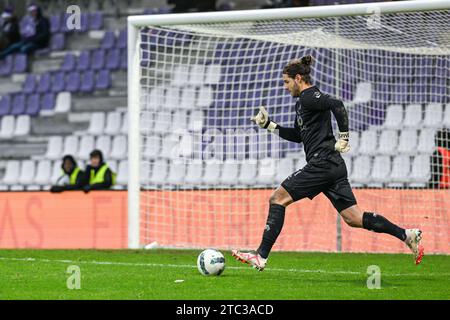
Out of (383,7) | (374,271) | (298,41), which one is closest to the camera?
(374,271)

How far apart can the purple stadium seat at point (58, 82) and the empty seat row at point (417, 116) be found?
28.8 ft

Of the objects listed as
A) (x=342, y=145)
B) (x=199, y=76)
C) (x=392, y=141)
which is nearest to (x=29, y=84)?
(x=199, y=76)

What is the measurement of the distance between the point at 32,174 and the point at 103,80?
256cm

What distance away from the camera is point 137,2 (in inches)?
963

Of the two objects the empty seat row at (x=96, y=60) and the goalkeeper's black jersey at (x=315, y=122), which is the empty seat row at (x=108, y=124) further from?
the goalkeeper's black jersey at (x=315, y=122)

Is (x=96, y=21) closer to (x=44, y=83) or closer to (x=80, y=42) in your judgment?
(x=80, y=42)

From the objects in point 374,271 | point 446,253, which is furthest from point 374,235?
point 374,271

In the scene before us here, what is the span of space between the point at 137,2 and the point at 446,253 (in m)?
11.9

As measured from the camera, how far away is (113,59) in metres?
22.8

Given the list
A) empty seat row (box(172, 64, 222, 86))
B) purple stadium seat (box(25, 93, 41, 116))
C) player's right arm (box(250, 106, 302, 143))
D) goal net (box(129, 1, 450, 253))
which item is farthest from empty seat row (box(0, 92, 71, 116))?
player's right arm (box(250, 106, 302, 143))

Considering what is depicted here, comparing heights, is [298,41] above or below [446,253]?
above

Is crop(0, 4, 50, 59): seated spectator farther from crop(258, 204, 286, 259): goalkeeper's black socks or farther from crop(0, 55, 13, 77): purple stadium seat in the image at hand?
crop(258, 204, 286, 259): goalkeeper's black socks

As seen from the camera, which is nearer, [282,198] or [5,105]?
[282,198]
